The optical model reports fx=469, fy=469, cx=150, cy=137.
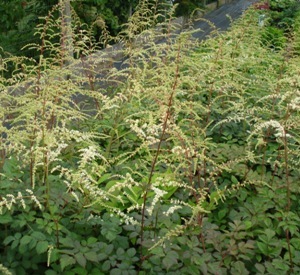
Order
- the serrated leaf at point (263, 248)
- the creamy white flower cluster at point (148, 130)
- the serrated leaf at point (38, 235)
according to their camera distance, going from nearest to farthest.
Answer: the serrated leaf at point (38, 235) < the creamy white flower cluster at point (148, 130) < the serrated leaf at point (263, 248)

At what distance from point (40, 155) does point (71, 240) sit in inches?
14.4

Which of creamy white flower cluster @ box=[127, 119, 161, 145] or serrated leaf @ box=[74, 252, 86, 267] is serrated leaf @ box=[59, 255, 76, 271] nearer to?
serrated leaf @ box=[74, 252, 86, 267]

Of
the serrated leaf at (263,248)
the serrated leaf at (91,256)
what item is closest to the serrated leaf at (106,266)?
the serrated leaf at (91,256)

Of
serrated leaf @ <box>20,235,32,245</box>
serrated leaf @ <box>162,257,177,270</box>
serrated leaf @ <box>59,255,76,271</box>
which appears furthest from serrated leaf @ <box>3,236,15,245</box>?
serrated leaf @ <box>162,257,177,270</box>

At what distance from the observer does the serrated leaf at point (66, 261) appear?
164 centimetres

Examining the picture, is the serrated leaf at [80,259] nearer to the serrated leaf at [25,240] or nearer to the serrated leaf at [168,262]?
the serrated leaf at [25,240]

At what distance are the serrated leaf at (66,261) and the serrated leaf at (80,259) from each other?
0.02m

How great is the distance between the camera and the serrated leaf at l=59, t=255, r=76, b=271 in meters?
1.64

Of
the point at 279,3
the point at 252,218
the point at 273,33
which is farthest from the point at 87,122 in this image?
the point at 279,3

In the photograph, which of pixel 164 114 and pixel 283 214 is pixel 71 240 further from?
pixel 283 214

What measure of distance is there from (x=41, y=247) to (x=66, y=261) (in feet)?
0.35

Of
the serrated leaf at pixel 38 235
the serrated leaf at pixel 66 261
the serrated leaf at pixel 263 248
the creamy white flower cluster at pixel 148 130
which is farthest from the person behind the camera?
the serrated leaf at pixel 263 248

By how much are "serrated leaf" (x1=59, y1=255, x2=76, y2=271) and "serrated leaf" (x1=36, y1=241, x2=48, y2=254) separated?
69 mm

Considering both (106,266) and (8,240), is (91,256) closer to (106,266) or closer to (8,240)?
(106,266)
